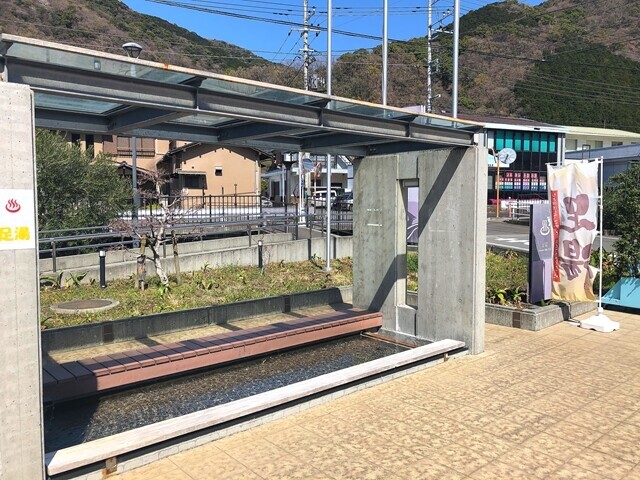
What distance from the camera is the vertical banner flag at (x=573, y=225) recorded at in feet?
30.6

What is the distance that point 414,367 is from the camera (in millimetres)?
6852

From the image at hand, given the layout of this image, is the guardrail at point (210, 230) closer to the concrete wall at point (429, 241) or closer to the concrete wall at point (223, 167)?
the concrete wall at point (429, 241)

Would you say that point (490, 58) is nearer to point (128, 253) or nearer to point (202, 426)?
point (128, 253)

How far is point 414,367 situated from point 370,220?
276cm

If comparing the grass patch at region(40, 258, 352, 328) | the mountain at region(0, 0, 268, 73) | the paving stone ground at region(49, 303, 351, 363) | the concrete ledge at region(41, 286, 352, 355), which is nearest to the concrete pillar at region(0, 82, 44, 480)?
the paving stone ground at region(49, 303, 351, 363)

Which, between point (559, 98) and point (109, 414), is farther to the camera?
point (559, 98)

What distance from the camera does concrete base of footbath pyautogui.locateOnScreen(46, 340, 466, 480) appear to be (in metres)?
4.05

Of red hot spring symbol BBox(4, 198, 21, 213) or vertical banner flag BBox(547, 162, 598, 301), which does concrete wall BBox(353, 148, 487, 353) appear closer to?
vertical banner flag BBox(547, 162, 598, 301)

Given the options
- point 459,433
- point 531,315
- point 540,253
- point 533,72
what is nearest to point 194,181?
point 540,253

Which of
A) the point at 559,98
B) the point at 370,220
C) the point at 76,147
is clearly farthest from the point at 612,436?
the point at 559,98

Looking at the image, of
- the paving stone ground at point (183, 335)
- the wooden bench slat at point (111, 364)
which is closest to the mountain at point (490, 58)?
the paving stone ground at point (183, 335)

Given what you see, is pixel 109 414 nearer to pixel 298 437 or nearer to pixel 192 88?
pixel 298 437

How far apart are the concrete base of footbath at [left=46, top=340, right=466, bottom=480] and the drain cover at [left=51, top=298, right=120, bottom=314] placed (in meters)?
5.07

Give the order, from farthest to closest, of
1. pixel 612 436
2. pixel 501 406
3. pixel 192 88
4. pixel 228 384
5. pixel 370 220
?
pixel 370 220 → pixel 228 384 → pixel 501 406 → pixel 612 436 → pixel 192 88
